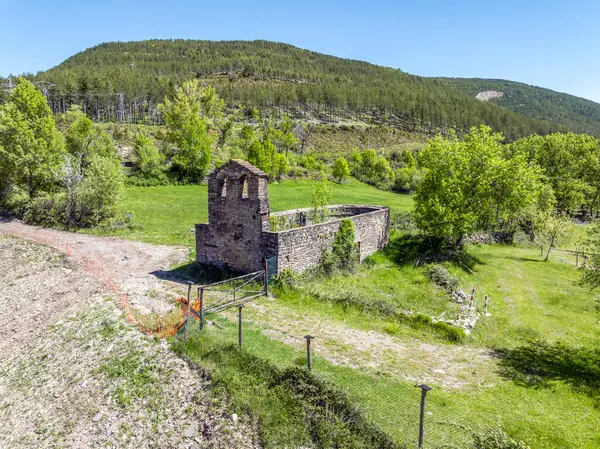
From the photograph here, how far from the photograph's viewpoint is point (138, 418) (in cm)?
1030

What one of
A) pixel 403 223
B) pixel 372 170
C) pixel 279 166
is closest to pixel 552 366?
pixel 403 223

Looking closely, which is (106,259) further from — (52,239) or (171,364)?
(171,364)

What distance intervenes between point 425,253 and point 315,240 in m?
9.74

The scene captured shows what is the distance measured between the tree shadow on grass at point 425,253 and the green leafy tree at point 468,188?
2.89 ft

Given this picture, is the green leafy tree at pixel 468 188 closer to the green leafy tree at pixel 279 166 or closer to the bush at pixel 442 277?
the bush at pixel 442 277

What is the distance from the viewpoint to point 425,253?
25.6 meters

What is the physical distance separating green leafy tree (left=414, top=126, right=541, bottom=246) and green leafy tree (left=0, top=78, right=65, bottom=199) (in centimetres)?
2673

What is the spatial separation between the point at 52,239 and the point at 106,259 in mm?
6339

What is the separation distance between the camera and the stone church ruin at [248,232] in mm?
17750

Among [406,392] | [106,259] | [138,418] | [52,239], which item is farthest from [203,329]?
[52,239]

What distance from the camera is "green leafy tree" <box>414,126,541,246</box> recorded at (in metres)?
25.3

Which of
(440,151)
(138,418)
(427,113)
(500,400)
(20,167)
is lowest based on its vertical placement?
(138,418)

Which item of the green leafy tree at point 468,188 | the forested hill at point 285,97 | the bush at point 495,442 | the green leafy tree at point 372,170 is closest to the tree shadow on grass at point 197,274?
the bush at point 495,442


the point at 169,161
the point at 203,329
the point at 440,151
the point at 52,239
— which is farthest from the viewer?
the point at 169,161
